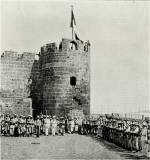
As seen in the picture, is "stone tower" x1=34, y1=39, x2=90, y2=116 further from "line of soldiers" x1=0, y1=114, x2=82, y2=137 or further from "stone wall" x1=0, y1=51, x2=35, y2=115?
"line of soldiers" x1=0, y1=114, x2=82, y2=137

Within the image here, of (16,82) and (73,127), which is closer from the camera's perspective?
(73,127)

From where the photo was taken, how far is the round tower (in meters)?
20.5

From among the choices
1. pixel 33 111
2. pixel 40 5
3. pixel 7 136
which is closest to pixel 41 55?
pixel 33 111

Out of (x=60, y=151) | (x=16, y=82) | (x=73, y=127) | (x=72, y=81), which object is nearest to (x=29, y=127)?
(x=73, y=127)

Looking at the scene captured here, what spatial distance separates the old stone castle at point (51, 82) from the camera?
2062cm

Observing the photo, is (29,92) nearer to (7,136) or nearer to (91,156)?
(7,136)

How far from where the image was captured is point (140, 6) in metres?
12.0

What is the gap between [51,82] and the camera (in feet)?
68.8

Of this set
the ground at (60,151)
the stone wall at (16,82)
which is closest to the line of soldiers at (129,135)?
the ground at (60,151)

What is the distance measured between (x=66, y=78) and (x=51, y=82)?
940mm

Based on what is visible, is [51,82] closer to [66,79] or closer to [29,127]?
[66,79]

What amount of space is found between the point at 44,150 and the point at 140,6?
5.38m

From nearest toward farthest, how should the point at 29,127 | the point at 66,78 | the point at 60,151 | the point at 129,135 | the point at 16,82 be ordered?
1. the point at 60,151
2. the point at 129,135
3. the point at 29,127
4. the point at 66,78
5. the point at 16,82

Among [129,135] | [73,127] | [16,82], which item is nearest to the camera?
[129,135]
